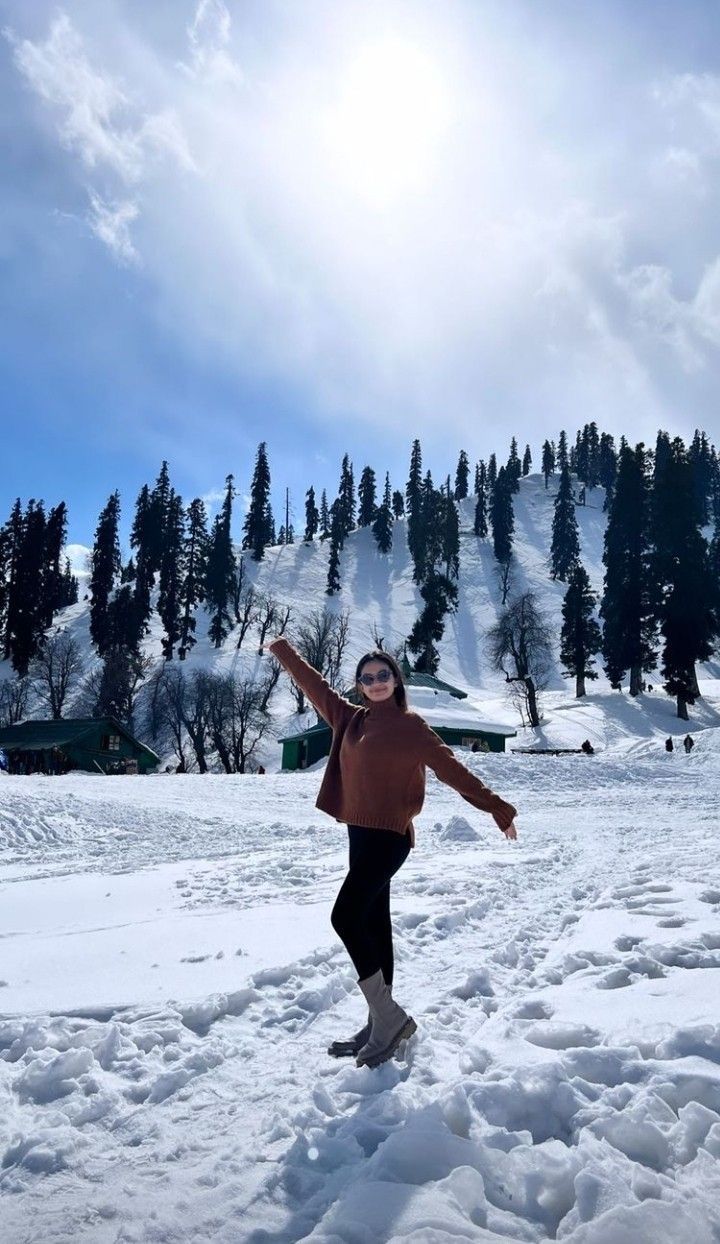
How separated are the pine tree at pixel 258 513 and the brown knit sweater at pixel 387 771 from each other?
306ft

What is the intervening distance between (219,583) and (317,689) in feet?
241

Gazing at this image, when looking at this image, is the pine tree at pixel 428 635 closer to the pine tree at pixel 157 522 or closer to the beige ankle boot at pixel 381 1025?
the pine tree at pixel 157 522

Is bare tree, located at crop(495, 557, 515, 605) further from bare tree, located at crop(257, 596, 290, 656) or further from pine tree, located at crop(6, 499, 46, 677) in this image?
pine tree, located at crop(6, 499, 46, 677)

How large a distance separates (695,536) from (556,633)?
107ft

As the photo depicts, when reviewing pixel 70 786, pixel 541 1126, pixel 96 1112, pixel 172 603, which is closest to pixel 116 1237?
pixel 96 1112

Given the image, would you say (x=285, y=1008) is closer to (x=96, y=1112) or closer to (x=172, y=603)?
(x=96, y=1112)

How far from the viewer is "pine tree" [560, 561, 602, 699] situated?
55469mm

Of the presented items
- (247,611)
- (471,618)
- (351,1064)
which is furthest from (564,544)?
(351,1064)

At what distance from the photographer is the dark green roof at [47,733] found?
41562mm

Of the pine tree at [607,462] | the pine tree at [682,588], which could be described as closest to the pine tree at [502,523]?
the pine tree at [607,462]

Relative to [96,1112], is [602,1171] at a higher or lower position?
higher

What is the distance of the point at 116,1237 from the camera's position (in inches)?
80.4

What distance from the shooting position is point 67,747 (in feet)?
137

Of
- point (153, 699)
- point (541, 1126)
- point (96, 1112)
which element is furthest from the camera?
point (153, 699)
